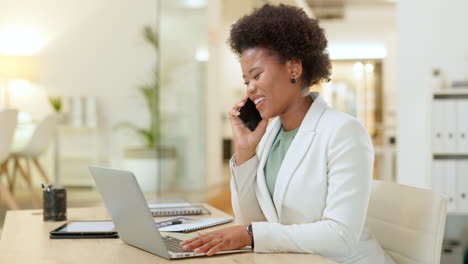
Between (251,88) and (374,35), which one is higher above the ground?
(374,35)

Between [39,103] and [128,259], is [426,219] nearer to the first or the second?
[128,259]

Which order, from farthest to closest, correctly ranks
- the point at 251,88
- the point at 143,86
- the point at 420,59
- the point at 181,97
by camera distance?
the point at 143,86, the point at 181,97, the point at 420,59, the point at 251,88

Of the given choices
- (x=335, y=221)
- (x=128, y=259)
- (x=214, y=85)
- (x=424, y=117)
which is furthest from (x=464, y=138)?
(x=214, y=85)

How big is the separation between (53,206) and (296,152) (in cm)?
78

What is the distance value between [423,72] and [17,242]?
3.74 m

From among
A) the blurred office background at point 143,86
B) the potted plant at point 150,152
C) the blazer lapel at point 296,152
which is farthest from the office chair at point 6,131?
the blazer lapel at point 296,152

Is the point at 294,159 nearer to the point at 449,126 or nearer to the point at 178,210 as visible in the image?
the point at 178,210

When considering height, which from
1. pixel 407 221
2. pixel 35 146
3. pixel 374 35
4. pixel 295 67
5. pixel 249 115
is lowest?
pixel 35 146

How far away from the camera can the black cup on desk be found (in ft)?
6.07

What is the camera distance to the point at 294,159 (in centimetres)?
156

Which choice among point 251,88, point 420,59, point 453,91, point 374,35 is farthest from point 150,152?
point 374,35

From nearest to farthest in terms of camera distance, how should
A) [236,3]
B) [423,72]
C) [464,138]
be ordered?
[464,138] < [423,72] < [236,3]

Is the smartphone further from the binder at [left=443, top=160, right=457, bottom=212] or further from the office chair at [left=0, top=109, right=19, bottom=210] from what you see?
the office chair at [left=0, top=109, right=19, bottom=210]

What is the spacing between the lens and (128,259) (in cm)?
131
